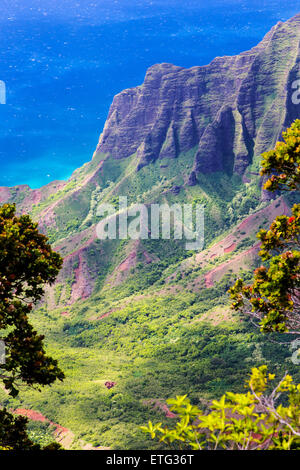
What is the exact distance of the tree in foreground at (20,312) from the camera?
2019cm

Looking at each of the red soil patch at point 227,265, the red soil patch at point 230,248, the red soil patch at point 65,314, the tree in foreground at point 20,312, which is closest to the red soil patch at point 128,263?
the red soil patch at point 65,314

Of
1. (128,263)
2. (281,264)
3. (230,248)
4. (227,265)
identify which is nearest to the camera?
(281,264)

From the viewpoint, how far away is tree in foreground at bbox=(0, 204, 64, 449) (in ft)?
66.2

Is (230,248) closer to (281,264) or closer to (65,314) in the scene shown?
(65,314)

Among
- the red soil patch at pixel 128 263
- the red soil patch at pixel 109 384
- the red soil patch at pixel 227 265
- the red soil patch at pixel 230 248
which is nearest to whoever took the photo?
the red soil patch at pixel 109 384

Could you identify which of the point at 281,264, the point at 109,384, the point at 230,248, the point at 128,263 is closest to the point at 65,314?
the point at 128,263

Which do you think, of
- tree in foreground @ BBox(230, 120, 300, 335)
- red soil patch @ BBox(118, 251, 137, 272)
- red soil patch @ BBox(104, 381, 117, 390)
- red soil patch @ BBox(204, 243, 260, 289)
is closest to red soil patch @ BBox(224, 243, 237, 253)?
red soil patch @ BBox(204, 243, 260, 289)

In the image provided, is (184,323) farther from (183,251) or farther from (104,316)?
(183,251)

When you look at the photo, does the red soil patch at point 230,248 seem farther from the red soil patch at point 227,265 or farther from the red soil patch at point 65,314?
the red soil patch at point 65,314

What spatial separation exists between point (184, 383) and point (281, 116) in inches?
5637

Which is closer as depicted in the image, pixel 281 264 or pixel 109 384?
pixel 281 264

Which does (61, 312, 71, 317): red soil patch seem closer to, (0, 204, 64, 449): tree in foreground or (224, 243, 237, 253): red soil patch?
(224, 243, 237, 253): red soil patch

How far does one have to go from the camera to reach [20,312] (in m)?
21.5
